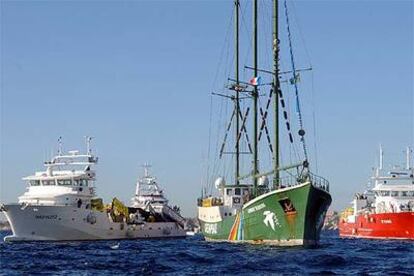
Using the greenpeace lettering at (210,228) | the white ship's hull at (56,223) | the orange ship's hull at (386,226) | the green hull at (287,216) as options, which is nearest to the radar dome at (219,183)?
the greenpeace lettering at (210,228)

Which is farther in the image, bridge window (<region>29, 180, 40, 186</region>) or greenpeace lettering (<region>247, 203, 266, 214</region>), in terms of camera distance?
bridge window (<region>29, 180, 40, 186</region>)

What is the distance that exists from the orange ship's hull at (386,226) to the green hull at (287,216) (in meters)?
41.1

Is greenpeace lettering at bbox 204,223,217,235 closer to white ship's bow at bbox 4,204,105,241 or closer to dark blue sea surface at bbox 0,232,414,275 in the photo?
white ship's bow at bbox 4,204,105,241

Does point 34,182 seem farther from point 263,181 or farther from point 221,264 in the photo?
point 221,264

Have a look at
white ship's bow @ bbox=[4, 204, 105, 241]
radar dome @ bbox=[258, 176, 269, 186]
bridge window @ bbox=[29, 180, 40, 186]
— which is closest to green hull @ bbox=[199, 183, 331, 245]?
radar dome @ bbox=[258, 176, 269, 186]

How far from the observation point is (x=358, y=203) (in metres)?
132

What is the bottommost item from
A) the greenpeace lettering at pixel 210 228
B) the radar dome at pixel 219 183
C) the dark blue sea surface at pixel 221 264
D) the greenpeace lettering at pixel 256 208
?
the dark blue sea surface at pixel 221 264

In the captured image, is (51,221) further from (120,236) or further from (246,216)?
(246,216)

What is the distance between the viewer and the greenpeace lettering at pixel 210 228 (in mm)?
76662

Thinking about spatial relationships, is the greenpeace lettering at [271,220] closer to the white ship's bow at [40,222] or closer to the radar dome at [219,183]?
the radar dome at [219,183]

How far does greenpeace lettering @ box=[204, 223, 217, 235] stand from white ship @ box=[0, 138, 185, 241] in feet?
57.2

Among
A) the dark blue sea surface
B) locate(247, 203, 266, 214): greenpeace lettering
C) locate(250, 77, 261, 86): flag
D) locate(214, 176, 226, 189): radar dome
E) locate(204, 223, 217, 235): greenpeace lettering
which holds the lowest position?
the dark blue sea surface

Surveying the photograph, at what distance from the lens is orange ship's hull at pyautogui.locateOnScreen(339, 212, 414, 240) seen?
3999 inches

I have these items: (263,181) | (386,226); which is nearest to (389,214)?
(386,226)
